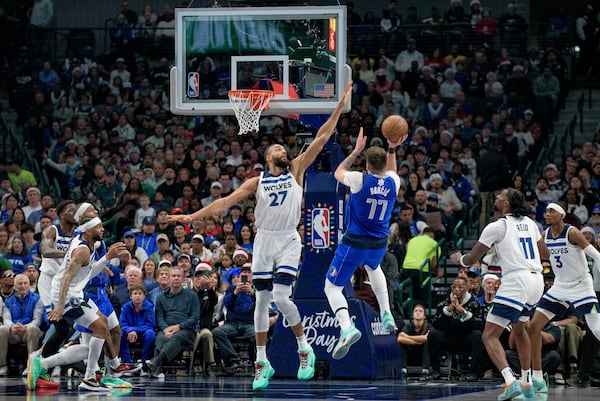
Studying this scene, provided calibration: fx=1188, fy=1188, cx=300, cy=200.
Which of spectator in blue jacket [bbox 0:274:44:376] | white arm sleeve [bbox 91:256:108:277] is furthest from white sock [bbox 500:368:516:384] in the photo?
spectator in blue jacket [bbox 0:274:44:376]

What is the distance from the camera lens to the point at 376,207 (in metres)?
13.7

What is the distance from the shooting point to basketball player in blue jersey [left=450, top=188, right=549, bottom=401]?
46.2 ft

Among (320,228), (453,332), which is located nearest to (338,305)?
(320,228)

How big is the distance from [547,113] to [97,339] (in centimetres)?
1451

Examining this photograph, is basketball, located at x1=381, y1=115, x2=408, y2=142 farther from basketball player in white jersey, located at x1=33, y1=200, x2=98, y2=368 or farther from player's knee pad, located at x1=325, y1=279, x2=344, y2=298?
basketball player in white jersey, located at x1=33, y1=200, x2=98, y2=368

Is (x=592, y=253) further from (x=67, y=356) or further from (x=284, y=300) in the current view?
(x=67, y=356)

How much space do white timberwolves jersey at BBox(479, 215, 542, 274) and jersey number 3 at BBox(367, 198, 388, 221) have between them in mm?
1338

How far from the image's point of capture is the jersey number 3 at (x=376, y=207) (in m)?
13.7

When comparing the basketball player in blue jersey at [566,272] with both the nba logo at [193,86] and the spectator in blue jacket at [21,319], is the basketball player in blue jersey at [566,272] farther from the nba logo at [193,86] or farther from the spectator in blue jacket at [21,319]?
the spectator in blue jacket at [21,319]

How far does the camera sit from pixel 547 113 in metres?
26.9

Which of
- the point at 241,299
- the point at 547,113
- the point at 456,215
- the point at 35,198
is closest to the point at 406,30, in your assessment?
the point at 547,113

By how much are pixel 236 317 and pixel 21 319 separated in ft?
12.2

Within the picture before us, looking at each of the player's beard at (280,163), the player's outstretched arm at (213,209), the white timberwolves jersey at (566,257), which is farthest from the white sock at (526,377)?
the player's outstretched arm at (213,209)

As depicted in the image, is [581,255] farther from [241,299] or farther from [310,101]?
[241,299]
